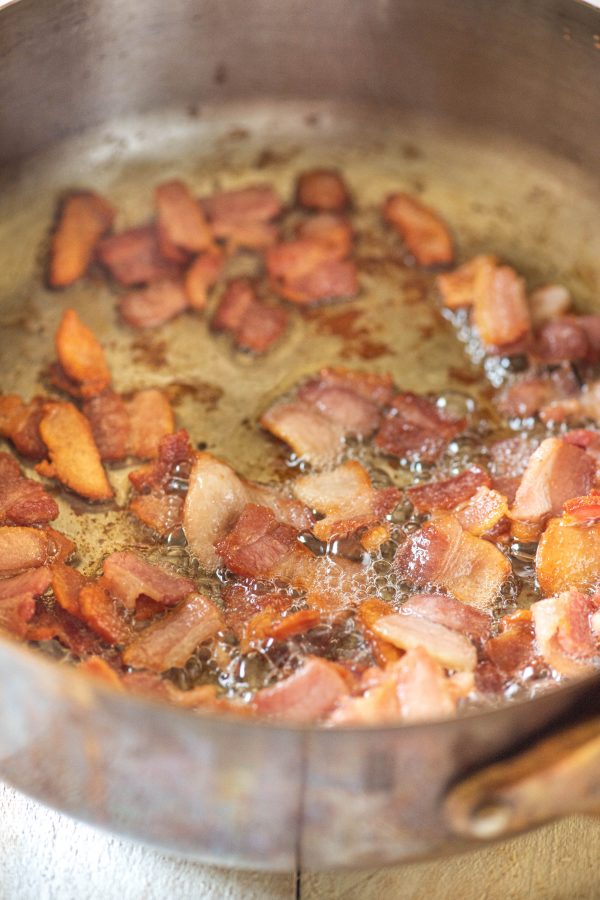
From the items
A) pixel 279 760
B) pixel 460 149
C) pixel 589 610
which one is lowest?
pixel 589 610

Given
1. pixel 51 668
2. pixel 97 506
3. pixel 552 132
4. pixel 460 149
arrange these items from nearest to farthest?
pixel 51 668
pixel 97 506
pixel 552 132
pixel 460 149

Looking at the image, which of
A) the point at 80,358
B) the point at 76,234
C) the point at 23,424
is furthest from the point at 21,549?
the point at 76,234

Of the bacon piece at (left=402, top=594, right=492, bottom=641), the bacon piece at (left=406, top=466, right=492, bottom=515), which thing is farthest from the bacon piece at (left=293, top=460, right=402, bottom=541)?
the bacon piece at (left=402, top=594, right=492, bottom=641)

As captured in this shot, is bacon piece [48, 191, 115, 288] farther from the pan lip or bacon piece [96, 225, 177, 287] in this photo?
the pan lip

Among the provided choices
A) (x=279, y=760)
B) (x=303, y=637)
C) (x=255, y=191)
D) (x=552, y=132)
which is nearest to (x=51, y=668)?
(x=279, y=760)

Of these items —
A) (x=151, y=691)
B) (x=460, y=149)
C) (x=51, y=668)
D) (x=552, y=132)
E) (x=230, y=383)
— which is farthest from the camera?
(x=460, y=149)

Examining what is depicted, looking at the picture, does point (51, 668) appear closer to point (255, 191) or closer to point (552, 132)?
point (255, 191)

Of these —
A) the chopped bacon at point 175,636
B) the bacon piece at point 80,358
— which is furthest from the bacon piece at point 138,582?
the bacon piece at point 80,358

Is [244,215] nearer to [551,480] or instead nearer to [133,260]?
[133,260]
